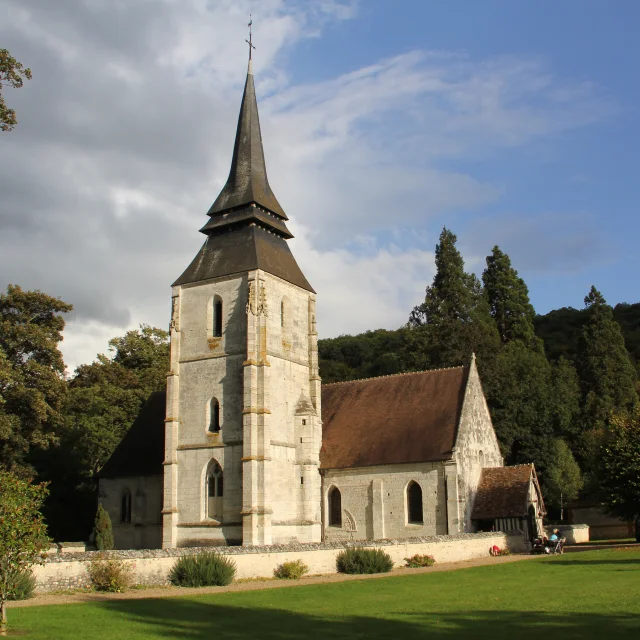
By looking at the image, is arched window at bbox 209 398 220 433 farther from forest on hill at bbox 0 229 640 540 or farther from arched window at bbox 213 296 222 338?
forest on hill at bbox 0 229 640 540

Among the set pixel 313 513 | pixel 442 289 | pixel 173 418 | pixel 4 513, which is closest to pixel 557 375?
pixel 442 289

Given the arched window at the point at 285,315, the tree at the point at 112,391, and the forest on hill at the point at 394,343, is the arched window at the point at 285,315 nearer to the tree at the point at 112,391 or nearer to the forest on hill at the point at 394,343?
the tree at the point at 112,391

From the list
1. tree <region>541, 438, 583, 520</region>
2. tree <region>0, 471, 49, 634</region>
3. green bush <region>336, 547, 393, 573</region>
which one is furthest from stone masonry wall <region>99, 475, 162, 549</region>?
tree <region>541, 438, 583, 520</region>

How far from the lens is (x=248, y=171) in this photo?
37281 millimetres

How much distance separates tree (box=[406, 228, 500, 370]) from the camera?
50406 millimetres

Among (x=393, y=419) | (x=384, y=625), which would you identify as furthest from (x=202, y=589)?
(x=393, y=419)

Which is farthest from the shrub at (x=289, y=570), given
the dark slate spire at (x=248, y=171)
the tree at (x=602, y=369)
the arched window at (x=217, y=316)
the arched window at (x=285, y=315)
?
the tree at (x=602, y=369)

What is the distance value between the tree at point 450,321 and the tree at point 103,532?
75.7 feet

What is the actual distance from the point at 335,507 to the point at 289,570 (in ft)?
39.8

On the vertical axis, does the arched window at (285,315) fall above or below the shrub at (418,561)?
above

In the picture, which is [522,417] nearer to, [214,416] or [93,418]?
[214,416]

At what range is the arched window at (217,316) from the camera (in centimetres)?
3488

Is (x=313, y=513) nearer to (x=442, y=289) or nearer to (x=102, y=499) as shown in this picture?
(x=102, y=499)

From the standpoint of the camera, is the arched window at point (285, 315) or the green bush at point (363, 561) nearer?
the green bush at point (363, 561)
